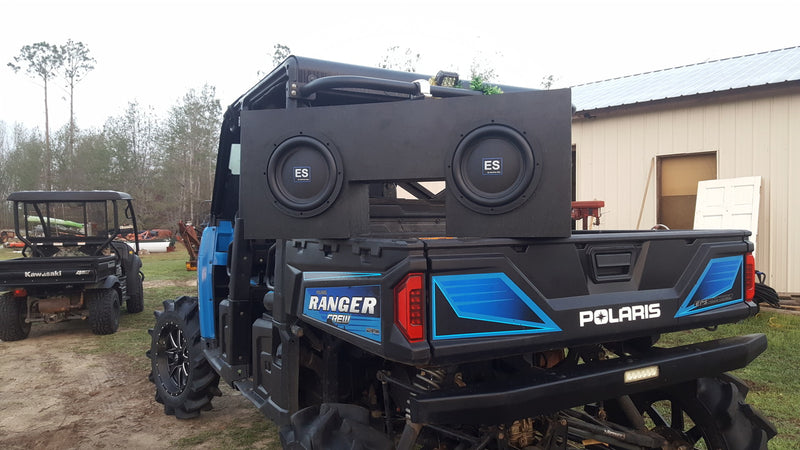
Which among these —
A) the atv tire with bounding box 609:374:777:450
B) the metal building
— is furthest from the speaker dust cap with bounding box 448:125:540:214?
the metal building

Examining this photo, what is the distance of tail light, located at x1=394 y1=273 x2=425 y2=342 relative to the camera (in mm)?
1983

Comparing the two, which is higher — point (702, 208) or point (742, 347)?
point (702, 208)

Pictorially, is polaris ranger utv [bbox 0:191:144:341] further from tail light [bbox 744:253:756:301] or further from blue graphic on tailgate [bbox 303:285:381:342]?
tail light [bbox 744:253:756:301]

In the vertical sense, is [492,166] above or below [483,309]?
above

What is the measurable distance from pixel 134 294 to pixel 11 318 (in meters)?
2.14

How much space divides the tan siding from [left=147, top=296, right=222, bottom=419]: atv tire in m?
8.19

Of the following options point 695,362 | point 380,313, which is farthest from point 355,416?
point 695,362

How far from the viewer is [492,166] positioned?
7.55 ft

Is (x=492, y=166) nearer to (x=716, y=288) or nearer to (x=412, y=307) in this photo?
(x=412, y=307)

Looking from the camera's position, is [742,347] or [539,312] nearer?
[539,312]

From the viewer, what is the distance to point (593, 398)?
2.32 meters

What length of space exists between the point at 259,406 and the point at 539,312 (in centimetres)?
189

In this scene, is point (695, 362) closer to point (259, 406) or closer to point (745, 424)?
point (745, 424)

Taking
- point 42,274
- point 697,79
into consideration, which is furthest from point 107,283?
point 697,79
